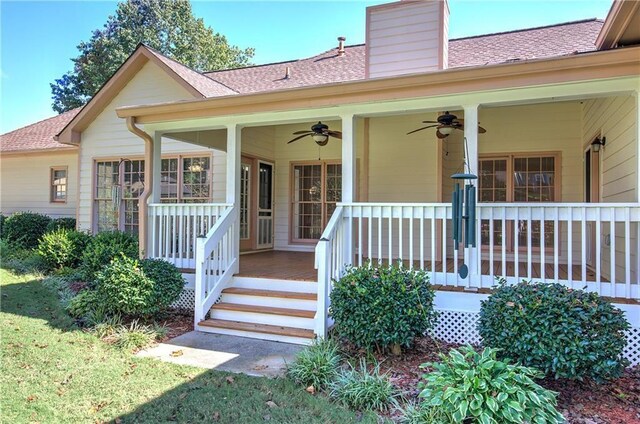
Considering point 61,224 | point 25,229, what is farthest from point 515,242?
point 25,229

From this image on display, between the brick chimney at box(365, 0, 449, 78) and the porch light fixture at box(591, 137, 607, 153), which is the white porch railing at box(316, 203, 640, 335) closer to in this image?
the porch light fixture at box(591, 137, 607, 153)

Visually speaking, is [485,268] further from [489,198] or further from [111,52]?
[111,52]

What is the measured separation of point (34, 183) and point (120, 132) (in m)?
4.75

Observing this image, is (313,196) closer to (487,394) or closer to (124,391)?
(124,391)

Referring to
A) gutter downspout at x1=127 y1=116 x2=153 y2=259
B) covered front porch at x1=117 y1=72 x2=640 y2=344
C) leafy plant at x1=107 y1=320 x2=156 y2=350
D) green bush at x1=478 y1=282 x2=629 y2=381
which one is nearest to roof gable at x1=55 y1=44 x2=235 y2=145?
covered front porch at x1=117 y1=72 x2=640 y2=344

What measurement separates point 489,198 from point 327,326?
16.1 ft

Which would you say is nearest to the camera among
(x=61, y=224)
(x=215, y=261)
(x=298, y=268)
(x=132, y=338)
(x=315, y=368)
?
(x=315, y=368)

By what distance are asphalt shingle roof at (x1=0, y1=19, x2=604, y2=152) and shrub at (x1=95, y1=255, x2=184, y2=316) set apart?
433 cm

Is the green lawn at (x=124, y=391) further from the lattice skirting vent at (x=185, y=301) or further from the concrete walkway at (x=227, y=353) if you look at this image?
the lattice skirting vent at (x=185, y=301)

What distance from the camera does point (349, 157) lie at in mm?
5121

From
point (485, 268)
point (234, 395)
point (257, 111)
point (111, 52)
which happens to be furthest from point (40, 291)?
point (111, 52)

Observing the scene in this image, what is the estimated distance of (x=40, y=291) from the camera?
648 centimetres

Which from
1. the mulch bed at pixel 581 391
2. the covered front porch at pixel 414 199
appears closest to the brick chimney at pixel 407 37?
the covered front porch at pixel 414 199

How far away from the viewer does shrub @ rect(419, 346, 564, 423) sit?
253cm
